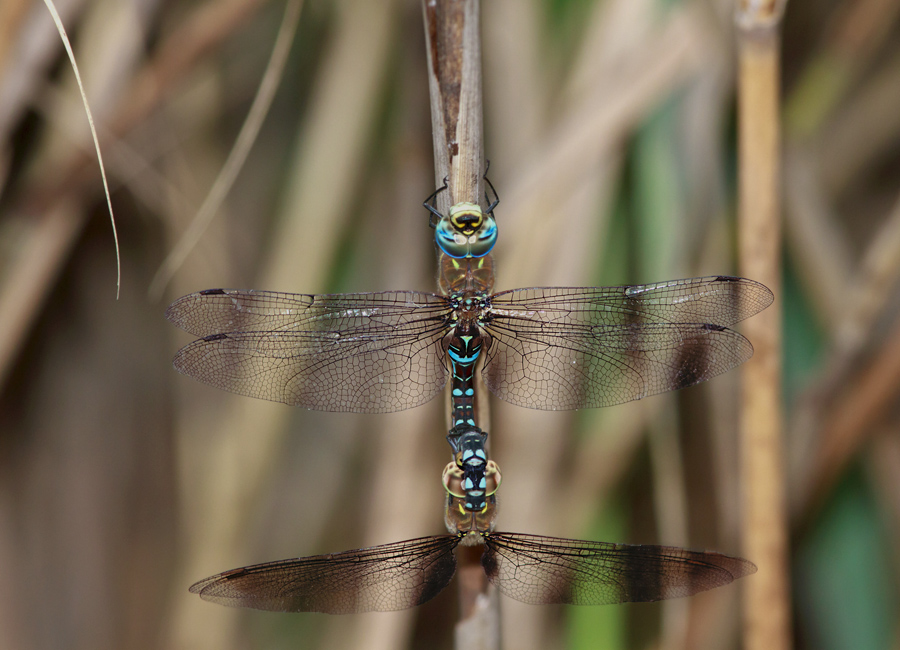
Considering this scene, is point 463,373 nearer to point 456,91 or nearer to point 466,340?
point 466,340

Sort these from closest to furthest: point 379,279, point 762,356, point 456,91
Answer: point 456,91 → point 762,356 → point 379,279

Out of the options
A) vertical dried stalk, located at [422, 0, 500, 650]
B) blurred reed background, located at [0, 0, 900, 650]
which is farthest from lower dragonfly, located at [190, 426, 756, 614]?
vertical dried stalk, located at [422, 0, 500, 650]

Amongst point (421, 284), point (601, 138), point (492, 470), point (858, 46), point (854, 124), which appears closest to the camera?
point (492, 470)

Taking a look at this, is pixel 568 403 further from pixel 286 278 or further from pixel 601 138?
pixel 286 278

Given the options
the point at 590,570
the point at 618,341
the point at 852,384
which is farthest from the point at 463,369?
the point at 852,384

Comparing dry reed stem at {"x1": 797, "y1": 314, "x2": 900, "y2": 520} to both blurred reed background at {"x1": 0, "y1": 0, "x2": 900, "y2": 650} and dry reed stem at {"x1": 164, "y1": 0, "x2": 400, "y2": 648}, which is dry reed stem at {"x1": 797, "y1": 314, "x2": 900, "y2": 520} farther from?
dry reed stem at {"x1": 164, "y1": 0, "x2": 400, "y2": 648}

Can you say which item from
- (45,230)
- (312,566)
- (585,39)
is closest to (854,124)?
(585,39)
